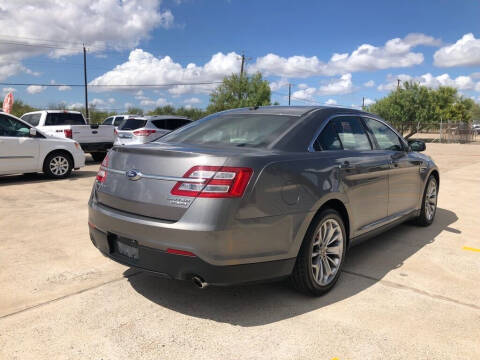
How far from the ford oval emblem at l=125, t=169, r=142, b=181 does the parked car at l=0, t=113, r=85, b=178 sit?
7.31 meters

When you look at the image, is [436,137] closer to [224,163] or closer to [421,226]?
[421,226]

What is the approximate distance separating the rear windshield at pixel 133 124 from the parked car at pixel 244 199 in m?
10.5

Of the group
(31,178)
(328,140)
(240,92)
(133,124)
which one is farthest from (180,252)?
(240,92)

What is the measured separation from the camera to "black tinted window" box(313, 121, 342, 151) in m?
3.65

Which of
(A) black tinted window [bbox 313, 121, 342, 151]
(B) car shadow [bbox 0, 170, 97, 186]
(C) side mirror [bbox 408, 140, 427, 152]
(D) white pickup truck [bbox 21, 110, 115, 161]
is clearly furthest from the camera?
(D) white pickup truck [bbox 21, 110, 115, 161]

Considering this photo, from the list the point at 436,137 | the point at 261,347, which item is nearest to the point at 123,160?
the point at 261,347

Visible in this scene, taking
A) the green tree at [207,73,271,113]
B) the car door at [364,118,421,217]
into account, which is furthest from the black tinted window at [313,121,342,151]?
the green tree at [207,73,271,113]

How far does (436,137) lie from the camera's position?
39094mm

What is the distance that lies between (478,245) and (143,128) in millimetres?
11169

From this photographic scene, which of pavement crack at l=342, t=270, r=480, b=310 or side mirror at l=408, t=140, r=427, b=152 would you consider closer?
pavement crack at l=342, t=270, r=480, b=310

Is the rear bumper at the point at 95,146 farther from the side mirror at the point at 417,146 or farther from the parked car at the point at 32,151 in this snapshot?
the side mirror at the point at 417,146

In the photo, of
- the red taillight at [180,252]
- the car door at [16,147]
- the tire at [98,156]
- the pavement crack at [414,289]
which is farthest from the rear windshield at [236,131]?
the tire at [98,156]

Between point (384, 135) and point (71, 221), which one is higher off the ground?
point (384, 135)

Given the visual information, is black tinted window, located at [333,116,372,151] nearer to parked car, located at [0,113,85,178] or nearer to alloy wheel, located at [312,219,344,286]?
alloy wheel, located at [312,219,344,286]
